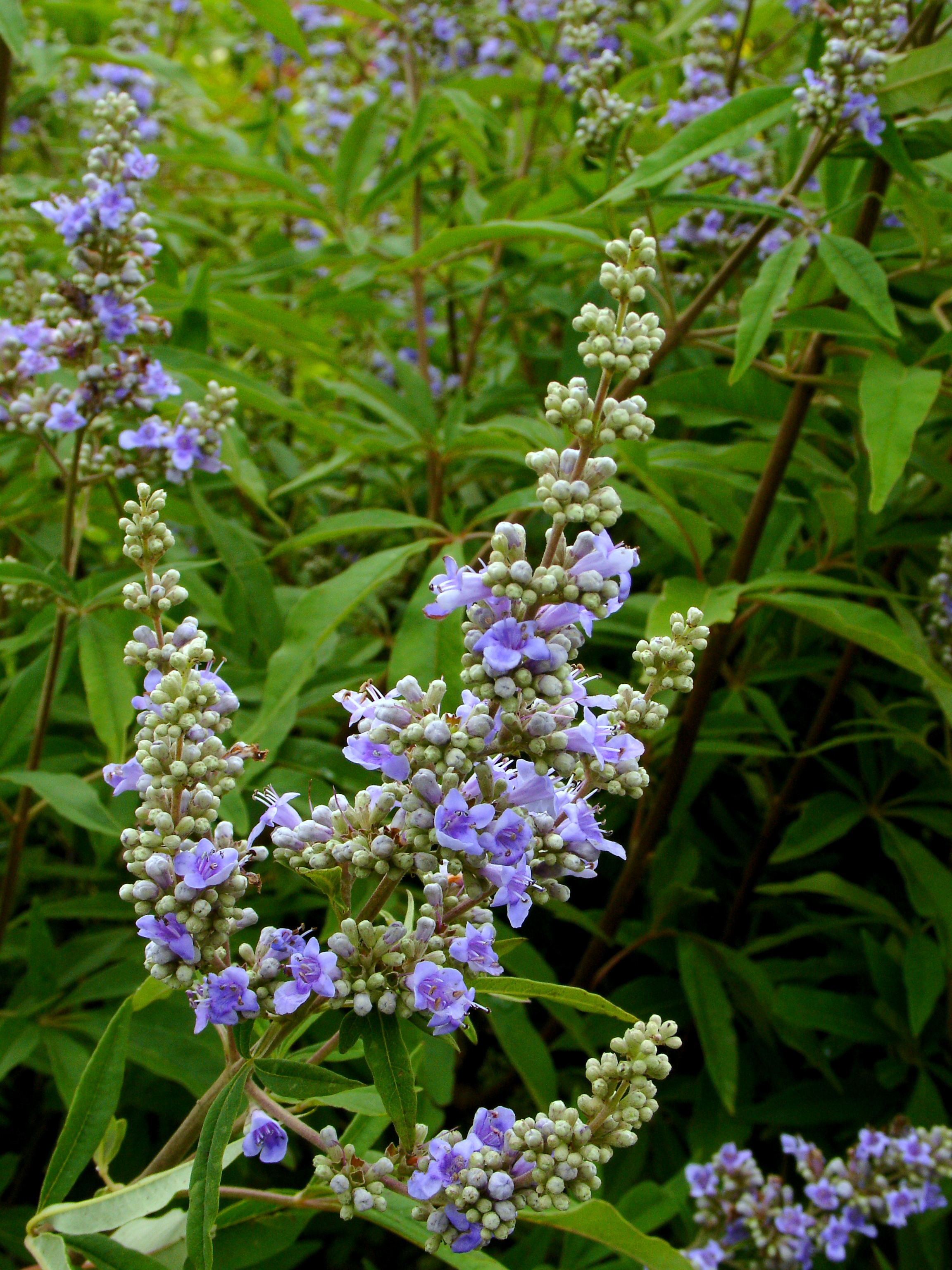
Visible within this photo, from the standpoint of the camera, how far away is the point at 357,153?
14.0ft

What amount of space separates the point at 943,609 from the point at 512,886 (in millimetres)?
2300

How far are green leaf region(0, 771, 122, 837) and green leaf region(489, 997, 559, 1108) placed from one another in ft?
3.64

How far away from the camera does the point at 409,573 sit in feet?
14.1

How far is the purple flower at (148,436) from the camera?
275cm

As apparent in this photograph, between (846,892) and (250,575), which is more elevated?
(250,575)

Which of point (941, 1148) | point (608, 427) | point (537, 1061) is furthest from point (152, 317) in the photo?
point (941, 1148)

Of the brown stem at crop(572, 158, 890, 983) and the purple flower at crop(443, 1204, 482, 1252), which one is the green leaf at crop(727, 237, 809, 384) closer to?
the brown stem at crop(572, 158, 890, 983)

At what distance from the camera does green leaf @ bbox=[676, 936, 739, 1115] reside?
10.3 ft

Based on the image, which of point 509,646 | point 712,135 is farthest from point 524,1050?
point 712,135

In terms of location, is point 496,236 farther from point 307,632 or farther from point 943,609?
point 943,609

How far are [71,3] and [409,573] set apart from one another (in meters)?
2.43

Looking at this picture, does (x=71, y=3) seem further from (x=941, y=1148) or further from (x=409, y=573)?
(x=941, y=1148)

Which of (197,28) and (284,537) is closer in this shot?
(284,537)

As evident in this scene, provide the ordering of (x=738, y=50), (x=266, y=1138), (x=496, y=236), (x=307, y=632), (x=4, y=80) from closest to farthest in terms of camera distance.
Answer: (x=266, y=1138) < (x=307, y=632) < (x=496, y=236) < (x=4, y=80) < (x=738, y=50)
